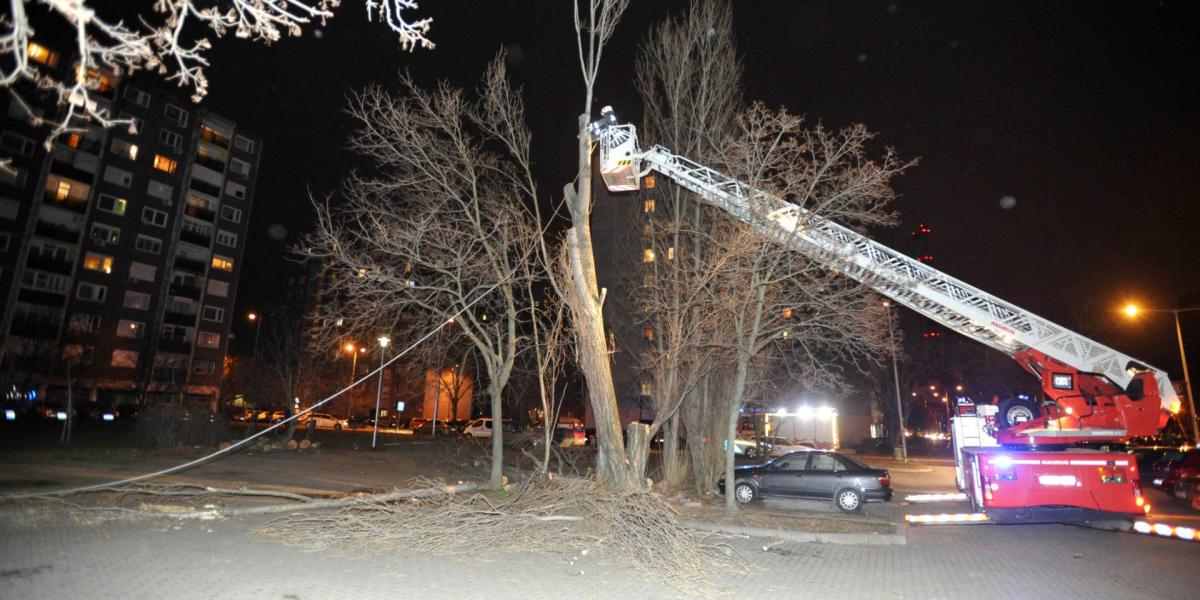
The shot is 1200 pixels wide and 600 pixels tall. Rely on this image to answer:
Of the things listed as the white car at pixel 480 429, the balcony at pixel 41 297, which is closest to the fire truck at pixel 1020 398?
the white car at pixel 480 429

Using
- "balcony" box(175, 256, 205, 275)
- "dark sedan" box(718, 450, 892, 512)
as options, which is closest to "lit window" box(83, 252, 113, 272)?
"balcony" box(175, 256, 205, 275)

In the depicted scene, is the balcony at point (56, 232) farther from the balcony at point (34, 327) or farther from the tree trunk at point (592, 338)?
the tree trunk at point (592, 338)

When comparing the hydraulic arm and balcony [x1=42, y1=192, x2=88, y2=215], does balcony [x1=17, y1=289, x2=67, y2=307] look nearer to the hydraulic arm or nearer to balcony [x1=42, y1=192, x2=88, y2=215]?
balcony [x1=42, y1=192, x2=88, y2=215]

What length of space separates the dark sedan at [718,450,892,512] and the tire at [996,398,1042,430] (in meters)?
2.94

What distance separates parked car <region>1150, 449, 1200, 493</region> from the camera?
54.1 feet

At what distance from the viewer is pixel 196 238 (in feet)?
206

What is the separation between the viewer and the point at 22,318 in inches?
2008

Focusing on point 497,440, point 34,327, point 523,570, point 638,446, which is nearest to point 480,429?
point 497,440

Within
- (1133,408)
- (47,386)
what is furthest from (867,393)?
(47,386)

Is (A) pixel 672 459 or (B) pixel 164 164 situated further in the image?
(B) pixel 164 164

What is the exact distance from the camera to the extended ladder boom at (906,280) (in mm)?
12555

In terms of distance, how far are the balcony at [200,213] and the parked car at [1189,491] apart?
246ft

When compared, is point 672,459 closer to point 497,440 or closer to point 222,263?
point 497,440

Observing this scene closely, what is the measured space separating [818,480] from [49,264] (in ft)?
217
